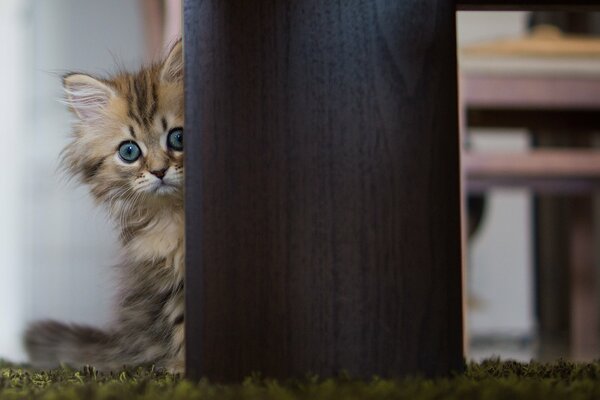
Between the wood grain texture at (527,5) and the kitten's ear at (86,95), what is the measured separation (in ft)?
1.70

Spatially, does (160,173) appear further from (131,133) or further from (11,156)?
(11,156)

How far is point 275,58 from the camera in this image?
84 cm

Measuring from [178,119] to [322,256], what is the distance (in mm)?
357

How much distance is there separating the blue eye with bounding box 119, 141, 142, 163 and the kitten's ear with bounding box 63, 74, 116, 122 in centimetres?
8

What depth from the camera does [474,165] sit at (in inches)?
90.1

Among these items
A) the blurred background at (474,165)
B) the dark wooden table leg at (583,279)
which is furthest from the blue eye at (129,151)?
the dark wooden table leg at (583,279)

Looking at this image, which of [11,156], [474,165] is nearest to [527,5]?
[474,165]

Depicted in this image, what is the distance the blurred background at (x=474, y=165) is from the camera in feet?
7.69

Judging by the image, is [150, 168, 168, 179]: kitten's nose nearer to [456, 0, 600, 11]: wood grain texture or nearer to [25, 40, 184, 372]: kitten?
[25, 40, 184, 372]: kitten

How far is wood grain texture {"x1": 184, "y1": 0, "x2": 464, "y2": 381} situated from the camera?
2.69 feet

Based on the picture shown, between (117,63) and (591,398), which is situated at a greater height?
(117,63)

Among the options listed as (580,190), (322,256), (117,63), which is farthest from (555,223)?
(322,256)

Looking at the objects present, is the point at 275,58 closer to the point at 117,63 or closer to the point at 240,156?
the point at 240,156

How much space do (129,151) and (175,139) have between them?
0.09 m
